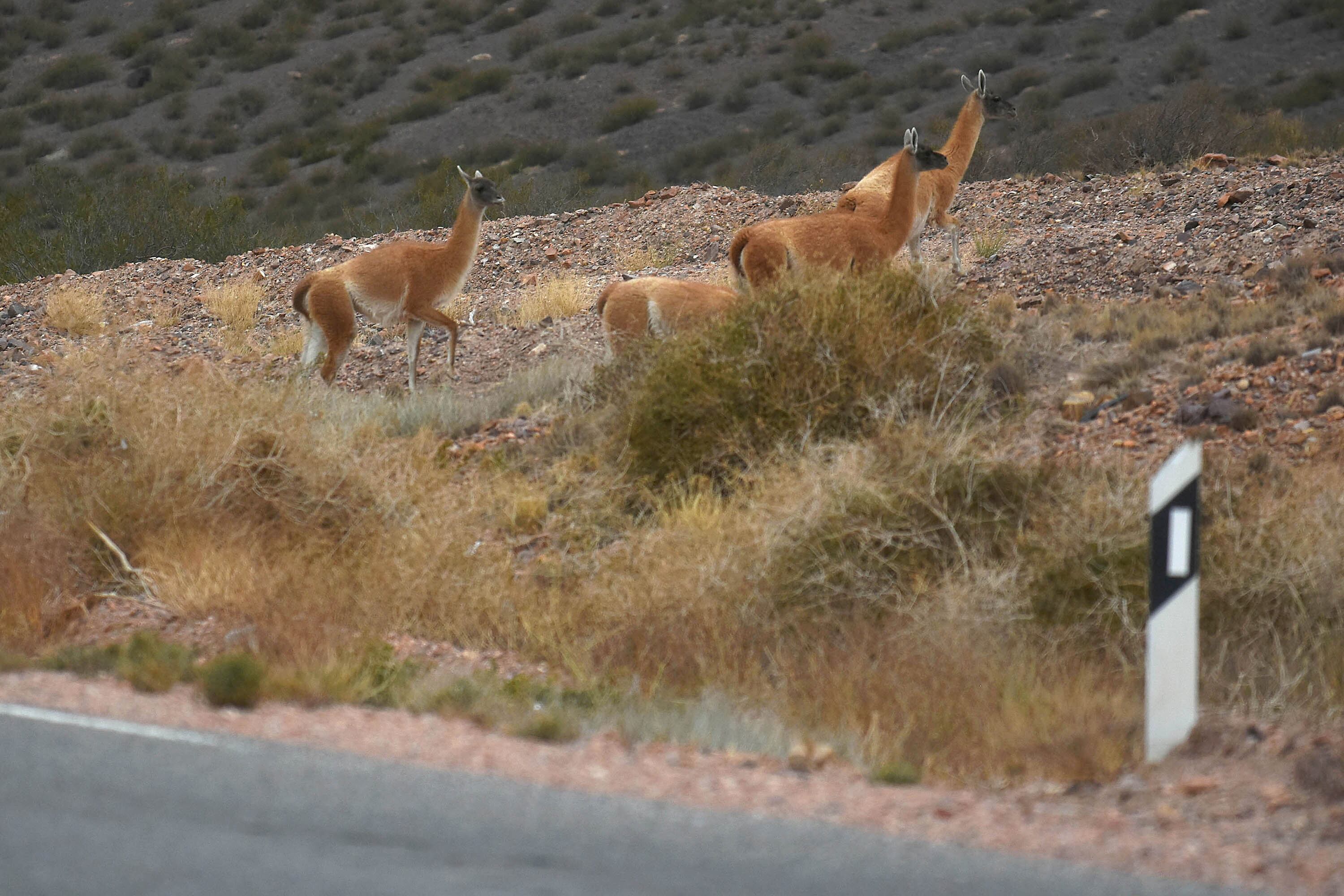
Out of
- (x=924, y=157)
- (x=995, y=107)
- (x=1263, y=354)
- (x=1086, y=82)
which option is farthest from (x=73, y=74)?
(x=1263, y=354)

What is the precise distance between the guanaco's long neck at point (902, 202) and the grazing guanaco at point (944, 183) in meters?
0.27

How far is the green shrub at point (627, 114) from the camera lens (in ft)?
133

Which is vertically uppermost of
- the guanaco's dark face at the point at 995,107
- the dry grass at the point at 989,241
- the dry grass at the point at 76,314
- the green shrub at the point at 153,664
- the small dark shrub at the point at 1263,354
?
the guanaco's dark face at the point at 995,107

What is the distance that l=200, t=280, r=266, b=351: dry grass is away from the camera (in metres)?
17.2

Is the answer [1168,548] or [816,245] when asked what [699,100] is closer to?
[816,245]

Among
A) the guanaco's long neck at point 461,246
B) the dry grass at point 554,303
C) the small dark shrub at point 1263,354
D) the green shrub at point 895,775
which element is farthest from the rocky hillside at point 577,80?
the green shrub at point 895,775

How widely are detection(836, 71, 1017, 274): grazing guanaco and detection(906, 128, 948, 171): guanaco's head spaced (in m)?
0.33

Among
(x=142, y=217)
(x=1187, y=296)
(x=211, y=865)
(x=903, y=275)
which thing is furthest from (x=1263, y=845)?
(x=142, y=217)

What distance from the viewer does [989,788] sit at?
237 inches

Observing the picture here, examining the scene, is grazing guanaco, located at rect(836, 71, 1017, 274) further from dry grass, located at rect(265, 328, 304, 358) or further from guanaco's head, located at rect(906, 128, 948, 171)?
dry grass, located at rect(265, 328, 304, 358)

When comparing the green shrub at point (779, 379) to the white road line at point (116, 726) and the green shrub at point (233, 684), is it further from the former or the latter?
the white road line at point (116, 726)

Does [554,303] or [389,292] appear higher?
[389,292]

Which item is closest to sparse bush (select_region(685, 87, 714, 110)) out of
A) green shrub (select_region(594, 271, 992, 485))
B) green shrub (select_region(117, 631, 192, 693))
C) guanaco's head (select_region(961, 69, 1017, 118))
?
guanaco's head (select_region(961, 69, 1017, 118))

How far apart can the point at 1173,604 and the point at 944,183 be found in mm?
9895
